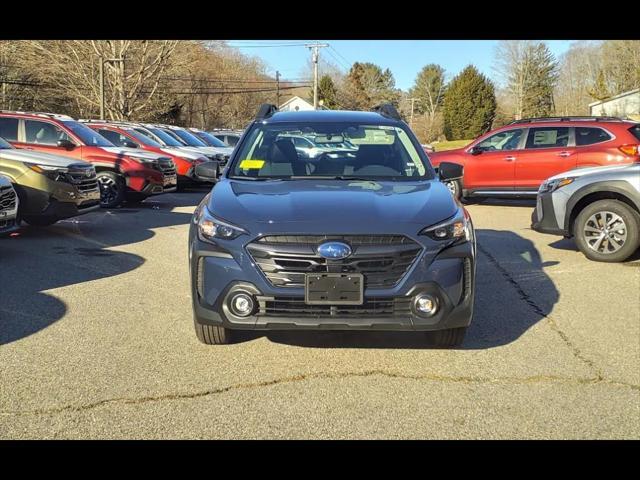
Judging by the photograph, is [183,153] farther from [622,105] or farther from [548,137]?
[622,105]

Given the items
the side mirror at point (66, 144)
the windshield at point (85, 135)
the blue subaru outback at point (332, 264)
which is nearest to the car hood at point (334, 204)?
the blue subaru outback at point (332, 264)

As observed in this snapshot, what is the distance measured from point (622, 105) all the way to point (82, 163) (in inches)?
1651

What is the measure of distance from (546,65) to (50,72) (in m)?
46.9

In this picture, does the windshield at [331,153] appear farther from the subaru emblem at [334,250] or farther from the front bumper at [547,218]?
the front bumper at [547,218]

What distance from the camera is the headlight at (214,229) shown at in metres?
4.13

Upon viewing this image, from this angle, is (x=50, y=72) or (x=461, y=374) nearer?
(x=461, y=374)

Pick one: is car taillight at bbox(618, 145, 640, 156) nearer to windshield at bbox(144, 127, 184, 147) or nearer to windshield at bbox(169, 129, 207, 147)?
windshield at bbox(144, 127, 184, 147)

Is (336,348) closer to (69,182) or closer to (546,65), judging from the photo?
(69,182)

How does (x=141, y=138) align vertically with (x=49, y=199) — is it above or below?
above

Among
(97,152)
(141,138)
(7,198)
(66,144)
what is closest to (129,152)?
(97,152)

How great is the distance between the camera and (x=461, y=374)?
416 centimetres

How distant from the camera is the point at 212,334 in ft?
14.9

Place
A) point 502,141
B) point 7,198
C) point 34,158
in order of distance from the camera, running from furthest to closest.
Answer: point 502,141, point 34,158, point 7,198

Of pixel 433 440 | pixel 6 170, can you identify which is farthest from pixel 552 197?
pixel 6 170
